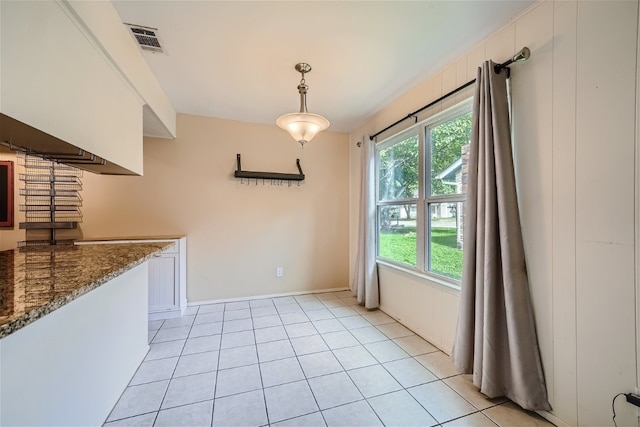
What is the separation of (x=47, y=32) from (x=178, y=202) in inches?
94.0

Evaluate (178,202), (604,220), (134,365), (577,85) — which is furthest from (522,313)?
(178,202)

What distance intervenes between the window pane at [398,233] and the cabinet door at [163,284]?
2588 mm

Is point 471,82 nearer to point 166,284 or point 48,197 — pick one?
point 166,284

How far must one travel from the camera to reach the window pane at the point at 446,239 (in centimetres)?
220

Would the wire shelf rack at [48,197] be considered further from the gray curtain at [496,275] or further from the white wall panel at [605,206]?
the white wall panel at [605,206]

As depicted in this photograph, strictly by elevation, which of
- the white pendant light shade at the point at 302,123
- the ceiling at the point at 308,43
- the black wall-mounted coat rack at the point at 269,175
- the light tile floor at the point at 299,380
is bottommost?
the light tile floor at the point at 299,380

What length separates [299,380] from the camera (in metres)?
1.85

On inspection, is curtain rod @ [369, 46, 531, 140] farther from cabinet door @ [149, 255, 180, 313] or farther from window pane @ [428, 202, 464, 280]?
cabinet door @ [149, 255, 180, 313]

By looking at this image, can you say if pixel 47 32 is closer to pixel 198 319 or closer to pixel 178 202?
pixel 178 202

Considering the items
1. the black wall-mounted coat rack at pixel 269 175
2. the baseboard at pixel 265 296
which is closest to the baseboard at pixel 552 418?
the baseboard at pixel 265 296

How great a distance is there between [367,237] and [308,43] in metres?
2.23

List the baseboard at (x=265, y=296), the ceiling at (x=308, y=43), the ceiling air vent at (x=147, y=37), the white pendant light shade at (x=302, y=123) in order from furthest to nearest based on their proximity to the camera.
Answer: the baseboard at (x=265, y=296) < the white pendant light shade at (x=302, y=123) < the ceiling air vent at (x=147, y=37) < the ceiling at (x=308, y=43)

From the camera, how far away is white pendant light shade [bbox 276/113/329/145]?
2010mm

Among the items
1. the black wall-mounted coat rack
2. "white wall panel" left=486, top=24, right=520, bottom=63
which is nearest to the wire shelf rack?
the black wall-mounted coat rack
